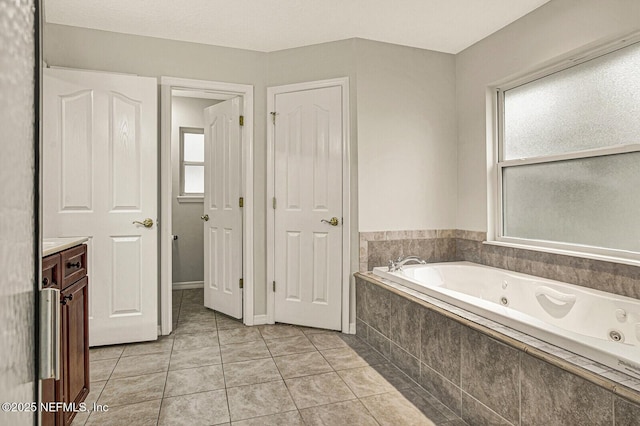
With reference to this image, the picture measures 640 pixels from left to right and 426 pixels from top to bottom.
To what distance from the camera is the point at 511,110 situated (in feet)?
10.6

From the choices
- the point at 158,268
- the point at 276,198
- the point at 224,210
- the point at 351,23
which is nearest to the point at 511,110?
the point at 351,23

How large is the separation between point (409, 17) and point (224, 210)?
230cm

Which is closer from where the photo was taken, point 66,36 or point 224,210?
point 66,36

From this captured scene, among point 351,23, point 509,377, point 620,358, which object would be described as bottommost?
point 509,377

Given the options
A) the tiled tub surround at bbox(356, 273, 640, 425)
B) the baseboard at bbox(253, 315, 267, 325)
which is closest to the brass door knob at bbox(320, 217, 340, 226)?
the tiled tub surround at bbox(356, 273, 640, 425)

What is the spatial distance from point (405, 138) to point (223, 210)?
6.01 feet

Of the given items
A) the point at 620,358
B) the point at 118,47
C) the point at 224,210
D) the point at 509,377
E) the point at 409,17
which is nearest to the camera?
the point at 620,358

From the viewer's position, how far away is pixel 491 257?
127 inches

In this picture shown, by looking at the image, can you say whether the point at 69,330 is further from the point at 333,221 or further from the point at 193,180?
the point at 193,180

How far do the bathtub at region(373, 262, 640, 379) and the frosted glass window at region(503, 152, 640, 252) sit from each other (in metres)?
0.37

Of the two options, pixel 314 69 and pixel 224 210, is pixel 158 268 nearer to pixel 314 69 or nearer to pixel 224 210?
pixel 224 210

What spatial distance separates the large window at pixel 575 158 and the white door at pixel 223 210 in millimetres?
2316

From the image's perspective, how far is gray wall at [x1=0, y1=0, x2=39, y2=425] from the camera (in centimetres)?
26

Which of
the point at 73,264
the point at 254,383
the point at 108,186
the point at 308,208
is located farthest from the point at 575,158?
the point at 108,186
